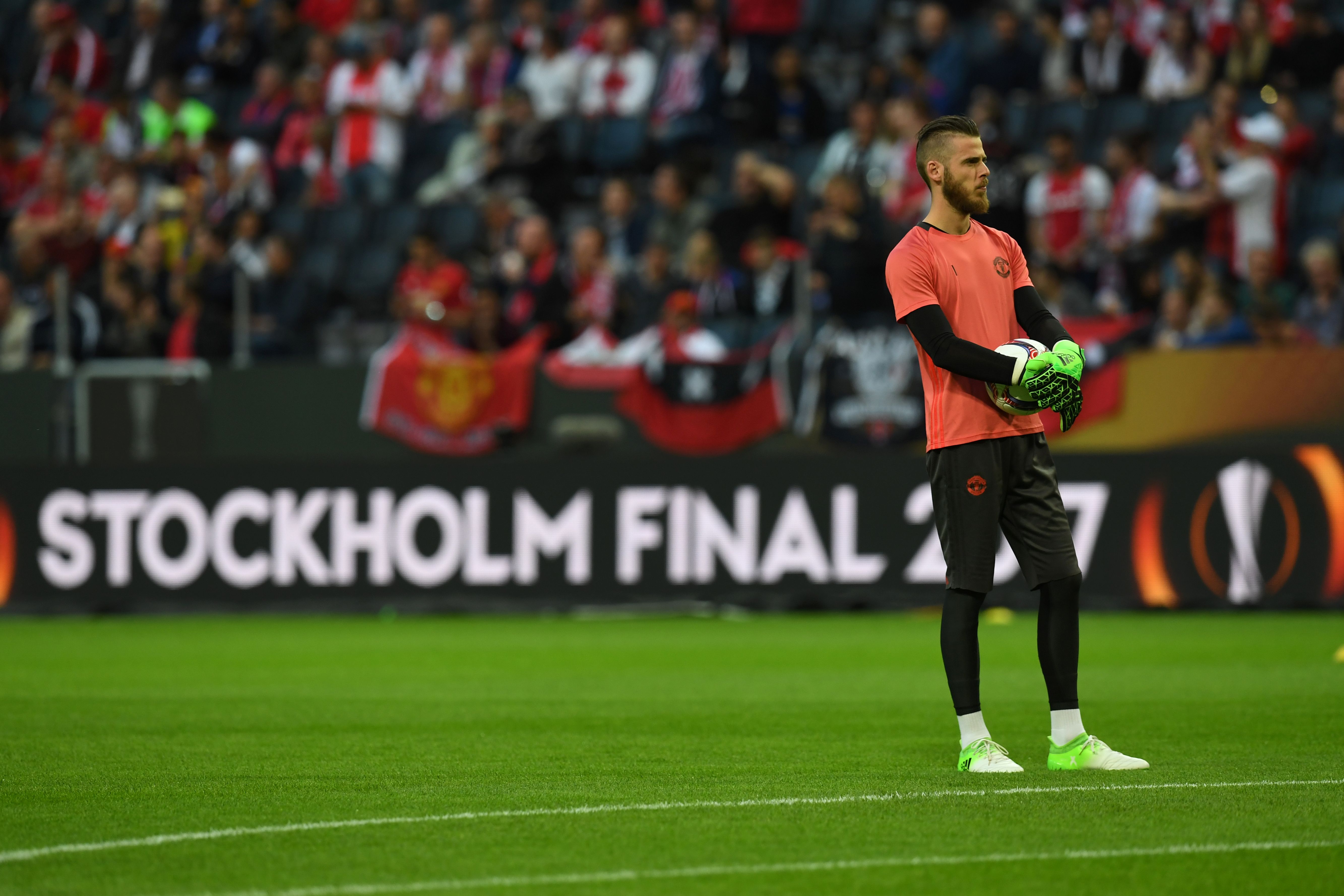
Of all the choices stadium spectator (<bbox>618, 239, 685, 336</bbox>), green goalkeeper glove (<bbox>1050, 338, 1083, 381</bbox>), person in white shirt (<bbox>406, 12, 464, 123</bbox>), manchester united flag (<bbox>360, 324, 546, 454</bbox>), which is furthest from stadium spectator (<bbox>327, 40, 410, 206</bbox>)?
green goalkeeper glove (<bbox>1050, 338, 1083, 381</bbox>)

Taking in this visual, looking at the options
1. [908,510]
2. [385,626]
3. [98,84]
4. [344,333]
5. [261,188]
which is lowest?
[385,626]

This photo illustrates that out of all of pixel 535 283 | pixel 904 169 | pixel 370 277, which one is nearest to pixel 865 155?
pixel 904 169

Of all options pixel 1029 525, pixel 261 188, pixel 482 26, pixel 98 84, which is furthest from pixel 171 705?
pixel 98 84

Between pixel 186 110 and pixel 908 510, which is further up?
pixel 186 110

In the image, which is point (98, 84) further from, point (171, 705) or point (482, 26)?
point (171, 705)

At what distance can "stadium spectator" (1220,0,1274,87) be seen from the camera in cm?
1664

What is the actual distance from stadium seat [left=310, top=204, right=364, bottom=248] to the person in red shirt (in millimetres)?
1994

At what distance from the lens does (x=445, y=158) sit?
19.8 meters

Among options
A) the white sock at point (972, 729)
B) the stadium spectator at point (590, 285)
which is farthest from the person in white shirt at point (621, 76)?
the white sock at point (972, 729)

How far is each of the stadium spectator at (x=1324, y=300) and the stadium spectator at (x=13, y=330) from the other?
10.2 metres

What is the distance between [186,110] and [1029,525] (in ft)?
55.4

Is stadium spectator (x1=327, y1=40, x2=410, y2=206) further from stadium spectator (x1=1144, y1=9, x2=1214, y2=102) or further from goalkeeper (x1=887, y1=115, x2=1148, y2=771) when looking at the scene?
goalkeeper (x1=887, y1=115, x2=1148, y2=771)

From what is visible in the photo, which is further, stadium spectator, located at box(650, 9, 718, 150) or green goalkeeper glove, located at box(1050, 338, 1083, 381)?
stadium spectator, located at box(650, 9, 718, 150)

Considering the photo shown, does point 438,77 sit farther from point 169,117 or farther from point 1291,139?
point 1291,139
